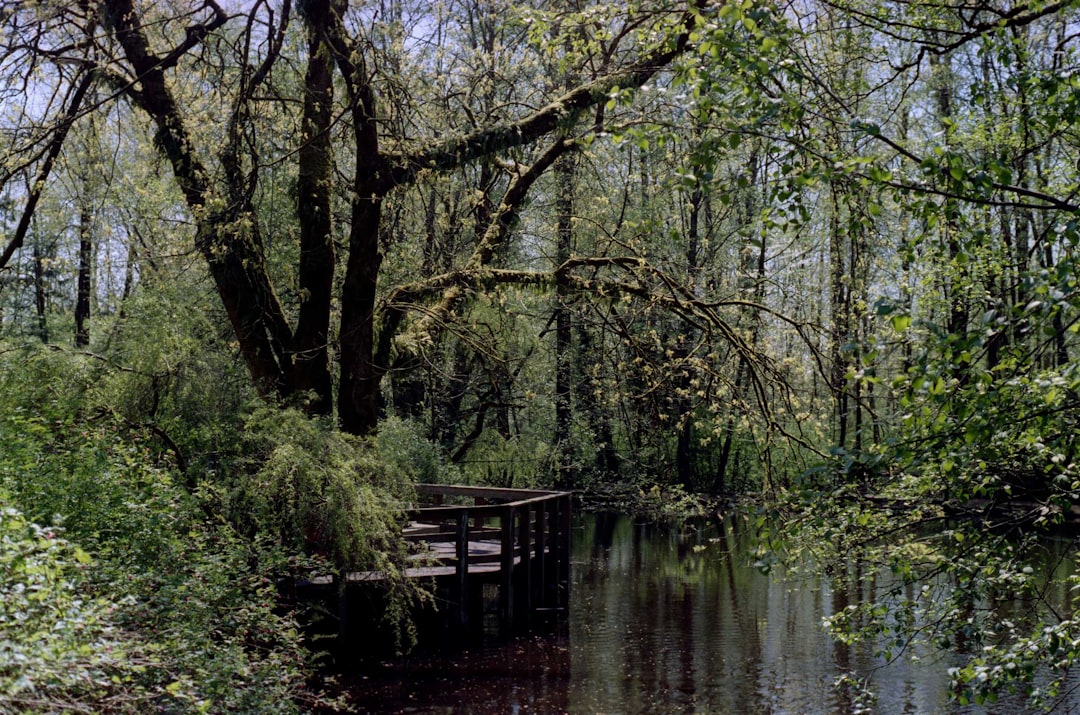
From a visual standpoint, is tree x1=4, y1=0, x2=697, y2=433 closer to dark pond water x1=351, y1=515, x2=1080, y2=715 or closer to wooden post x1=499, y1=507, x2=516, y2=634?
wooden post x1=499, y1=507, x2=516, y2=634

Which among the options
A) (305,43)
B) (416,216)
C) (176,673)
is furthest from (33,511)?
(416,216)

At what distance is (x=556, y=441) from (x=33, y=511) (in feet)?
61.2

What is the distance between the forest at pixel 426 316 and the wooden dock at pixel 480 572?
1.22 metres

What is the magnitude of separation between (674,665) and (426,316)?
4997 mm

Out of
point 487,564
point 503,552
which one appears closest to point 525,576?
point 487,564

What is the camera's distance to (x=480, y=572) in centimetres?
1312

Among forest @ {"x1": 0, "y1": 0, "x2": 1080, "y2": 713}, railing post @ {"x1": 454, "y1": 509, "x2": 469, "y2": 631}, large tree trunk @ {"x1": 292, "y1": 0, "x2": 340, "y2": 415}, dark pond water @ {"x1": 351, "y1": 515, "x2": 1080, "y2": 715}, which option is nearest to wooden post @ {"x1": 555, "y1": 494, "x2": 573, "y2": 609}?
dark pond water @ {"x1": 351, "y1": 515, "x2": 1080, "y2": 715}

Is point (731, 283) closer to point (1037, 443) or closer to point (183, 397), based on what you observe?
point (183, 397)

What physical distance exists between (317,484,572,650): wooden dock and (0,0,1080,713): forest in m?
1.22

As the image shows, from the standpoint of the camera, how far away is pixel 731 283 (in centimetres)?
2477

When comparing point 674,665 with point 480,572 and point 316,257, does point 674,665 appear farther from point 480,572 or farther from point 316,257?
point 316,257

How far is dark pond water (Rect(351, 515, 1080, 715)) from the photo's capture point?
10.2 meters

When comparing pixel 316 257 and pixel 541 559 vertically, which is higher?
pixel 316 257

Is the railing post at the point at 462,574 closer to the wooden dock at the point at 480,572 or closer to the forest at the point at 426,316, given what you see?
the wooden dock at the point at 480,572
